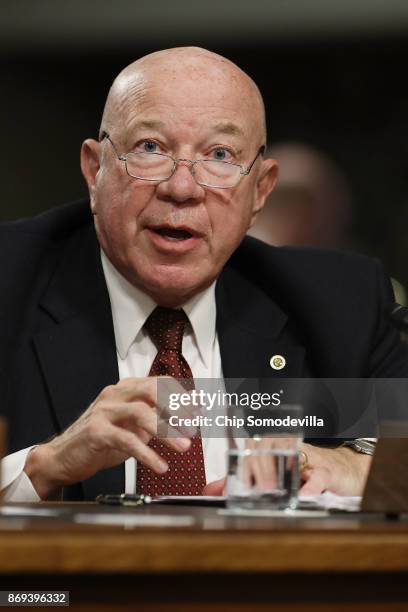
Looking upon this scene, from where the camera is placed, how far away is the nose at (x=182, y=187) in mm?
2020

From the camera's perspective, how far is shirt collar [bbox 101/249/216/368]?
210 centimetres

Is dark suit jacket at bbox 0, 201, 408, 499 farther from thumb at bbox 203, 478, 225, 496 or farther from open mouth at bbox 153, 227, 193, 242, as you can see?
thumb at bbox 203, 478, 225, 496

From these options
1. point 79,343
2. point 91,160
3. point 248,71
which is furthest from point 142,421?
point 248,71

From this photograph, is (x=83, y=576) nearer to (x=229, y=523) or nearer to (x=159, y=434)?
(x=229, y=523)

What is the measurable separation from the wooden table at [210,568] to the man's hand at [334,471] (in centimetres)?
62

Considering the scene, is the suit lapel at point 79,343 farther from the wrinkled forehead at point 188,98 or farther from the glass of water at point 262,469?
the glass of water at point 262,469

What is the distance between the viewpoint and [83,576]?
90cm

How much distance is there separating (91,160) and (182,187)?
12.3 inches

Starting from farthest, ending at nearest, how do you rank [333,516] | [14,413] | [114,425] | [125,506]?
1. [14,413]
2. [114,425]
3. [125,506]
4. [333,516]

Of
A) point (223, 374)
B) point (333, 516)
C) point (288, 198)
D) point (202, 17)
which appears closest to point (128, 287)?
point (223, 374)

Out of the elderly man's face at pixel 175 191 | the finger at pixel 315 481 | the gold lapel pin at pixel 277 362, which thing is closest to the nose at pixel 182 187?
the elderly man's face at pixel 175 191

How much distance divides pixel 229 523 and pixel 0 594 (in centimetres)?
24

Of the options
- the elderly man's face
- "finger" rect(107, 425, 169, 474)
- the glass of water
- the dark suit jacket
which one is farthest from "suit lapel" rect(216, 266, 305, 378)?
the glass of water

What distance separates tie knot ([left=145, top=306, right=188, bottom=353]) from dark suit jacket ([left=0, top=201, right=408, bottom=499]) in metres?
0.08
